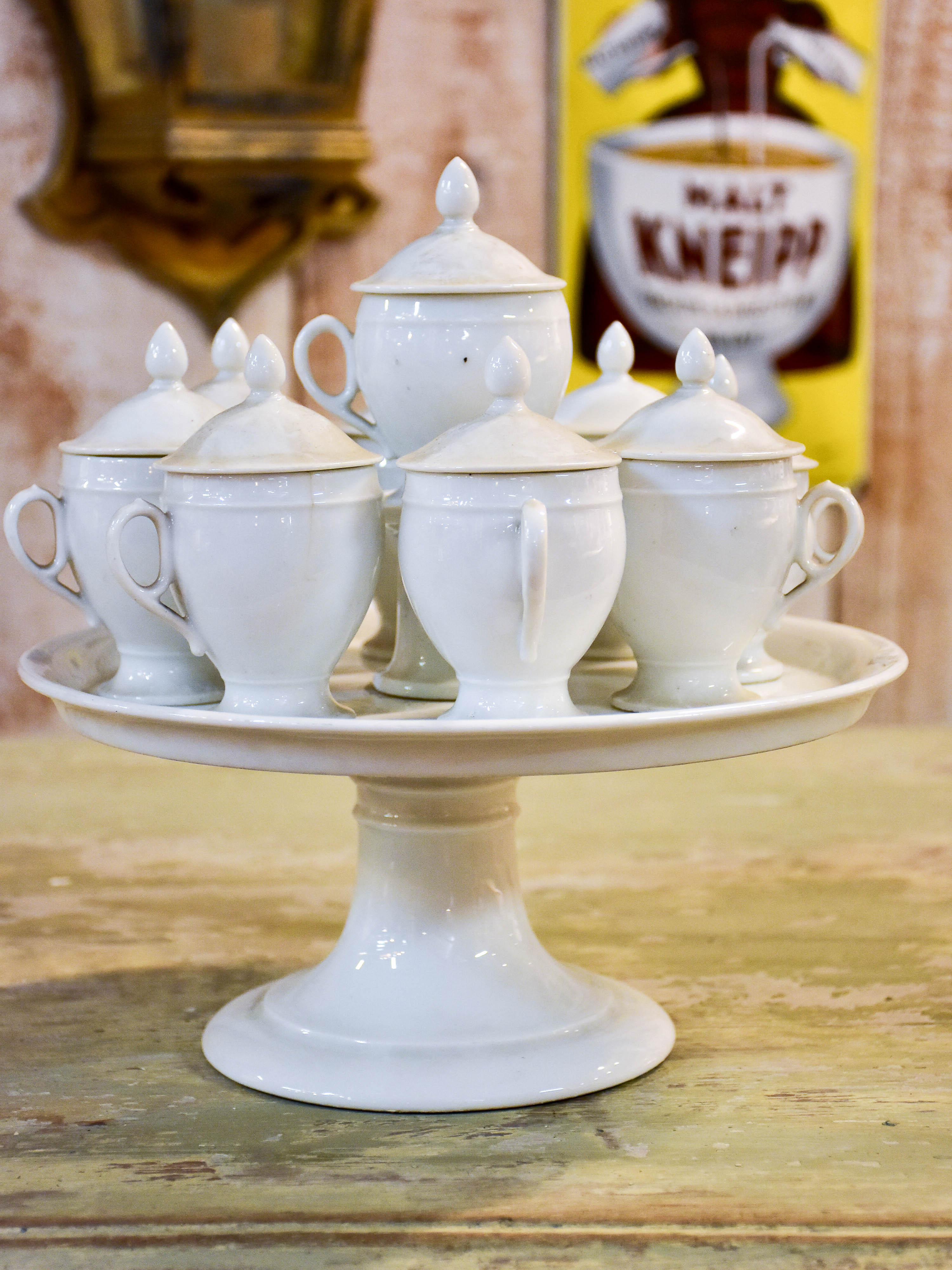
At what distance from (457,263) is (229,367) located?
0.48 feet

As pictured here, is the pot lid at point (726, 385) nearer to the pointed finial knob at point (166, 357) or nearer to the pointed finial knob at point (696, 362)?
the pointed finial knob at point (696, 362)

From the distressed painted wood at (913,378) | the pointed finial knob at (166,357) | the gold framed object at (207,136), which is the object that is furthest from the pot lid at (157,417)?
the distressed painted wood at (913,378)

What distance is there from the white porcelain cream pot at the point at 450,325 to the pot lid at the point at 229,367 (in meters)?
0.08

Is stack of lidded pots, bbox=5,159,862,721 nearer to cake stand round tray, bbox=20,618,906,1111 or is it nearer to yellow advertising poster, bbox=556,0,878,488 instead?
cake stand round tray, bbox=20,618,906,1111

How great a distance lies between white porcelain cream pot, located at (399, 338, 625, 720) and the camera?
0.63 meters

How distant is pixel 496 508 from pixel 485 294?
5.2 inches

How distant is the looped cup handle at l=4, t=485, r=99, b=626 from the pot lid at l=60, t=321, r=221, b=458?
0.02 m

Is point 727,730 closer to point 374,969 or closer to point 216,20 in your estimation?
point 374,969

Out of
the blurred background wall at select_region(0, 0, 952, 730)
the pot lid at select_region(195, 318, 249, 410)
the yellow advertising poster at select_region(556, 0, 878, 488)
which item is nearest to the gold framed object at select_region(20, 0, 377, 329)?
the blurred background wall at select_region(0, 0, 952, 730)

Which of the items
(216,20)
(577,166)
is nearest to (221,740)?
(216,20)

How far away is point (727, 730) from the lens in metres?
0.66

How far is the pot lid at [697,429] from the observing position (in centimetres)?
69

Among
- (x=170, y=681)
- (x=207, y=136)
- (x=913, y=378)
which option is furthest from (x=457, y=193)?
(x=913, y=378)

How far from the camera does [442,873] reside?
78 cm
